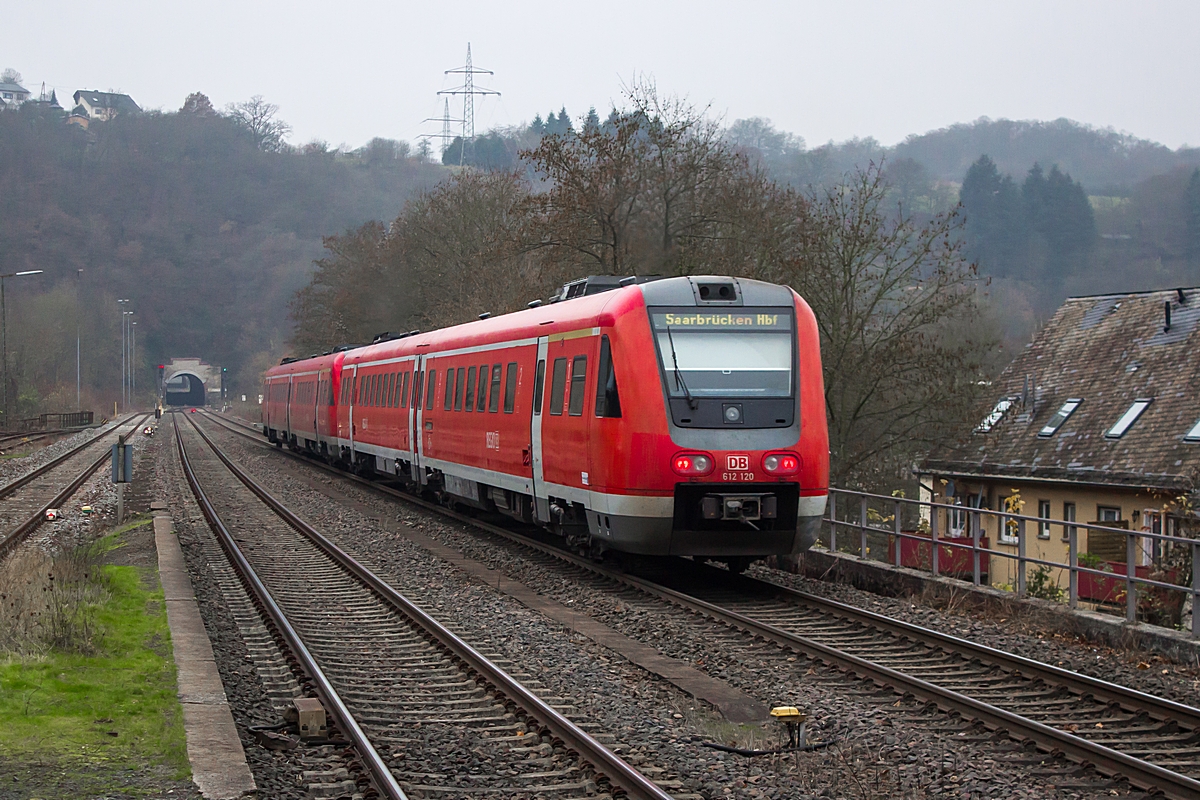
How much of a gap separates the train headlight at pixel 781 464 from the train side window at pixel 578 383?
2.21 meters

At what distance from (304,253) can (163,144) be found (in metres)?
17.4

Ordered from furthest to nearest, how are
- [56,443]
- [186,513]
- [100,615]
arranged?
1. [56,443]
2. [186,513]
3. [100,615]

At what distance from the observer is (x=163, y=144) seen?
12506 centimetres

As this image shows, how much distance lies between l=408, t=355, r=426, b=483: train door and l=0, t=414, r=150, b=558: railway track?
504cm

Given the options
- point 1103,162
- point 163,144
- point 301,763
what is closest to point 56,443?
point 301,763

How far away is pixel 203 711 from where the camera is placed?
740 centimetres

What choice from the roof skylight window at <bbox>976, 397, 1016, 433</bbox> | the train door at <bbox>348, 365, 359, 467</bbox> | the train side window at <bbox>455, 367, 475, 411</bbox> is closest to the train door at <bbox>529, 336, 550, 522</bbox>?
the train side window at <bbox>455, 367, 475, 411</bbox>

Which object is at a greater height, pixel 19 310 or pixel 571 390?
pixel 19 310

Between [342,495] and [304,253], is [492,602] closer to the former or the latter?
[342,495]

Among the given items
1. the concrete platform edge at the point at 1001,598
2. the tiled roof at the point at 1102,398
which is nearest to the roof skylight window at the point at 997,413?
the tiled roof at the point at 1102,398

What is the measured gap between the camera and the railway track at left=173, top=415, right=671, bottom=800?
21.6 ft

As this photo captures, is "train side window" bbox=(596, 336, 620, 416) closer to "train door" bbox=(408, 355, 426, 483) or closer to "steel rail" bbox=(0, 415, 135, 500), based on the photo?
"train door" bbox=(408, 355, 426, 483)

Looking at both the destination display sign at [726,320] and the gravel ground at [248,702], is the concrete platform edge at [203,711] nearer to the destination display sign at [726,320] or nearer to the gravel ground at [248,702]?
the gravel ground at [248,702]

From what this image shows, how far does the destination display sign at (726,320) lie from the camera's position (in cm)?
1285
